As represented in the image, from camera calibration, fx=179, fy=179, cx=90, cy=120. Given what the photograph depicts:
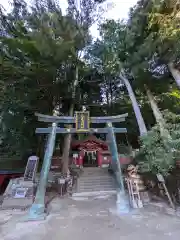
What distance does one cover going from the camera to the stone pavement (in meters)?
3.98

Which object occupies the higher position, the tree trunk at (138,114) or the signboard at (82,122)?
the tree trunk at (138,114)

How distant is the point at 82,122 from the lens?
771cm

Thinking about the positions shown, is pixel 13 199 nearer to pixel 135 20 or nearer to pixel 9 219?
pixel 9 219

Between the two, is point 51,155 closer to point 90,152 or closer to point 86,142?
point 86,142

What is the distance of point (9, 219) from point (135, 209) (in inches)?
155

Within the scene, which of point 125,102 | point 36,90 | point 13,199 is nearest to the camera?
point 13,199

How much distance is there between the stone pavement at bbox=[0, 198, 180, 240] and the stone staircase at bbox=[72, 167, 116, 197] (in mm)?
2209

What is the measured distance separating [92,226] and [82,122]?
13.5 ft

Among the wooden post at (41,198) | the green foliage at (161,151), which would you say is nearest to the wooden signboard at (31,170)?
the wooden post at (41,198)

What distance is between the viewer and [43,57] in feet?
26.1

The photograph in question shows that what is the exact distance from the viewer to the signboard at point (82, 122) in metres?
7.64

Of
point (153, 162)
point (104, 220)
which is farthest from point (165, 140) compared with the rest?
point (104, 220)

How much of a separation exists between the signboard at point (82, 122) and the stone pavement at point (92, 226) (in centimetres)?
306

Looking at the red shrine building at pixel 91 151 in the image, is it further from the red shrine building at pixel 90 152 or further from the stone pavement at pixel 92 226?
the stone pavement at pixel 92 226
